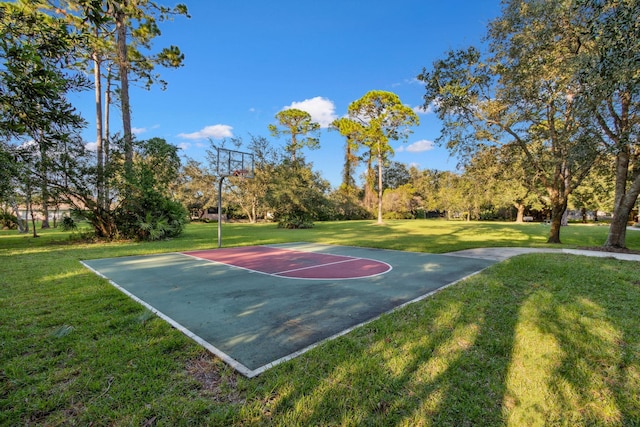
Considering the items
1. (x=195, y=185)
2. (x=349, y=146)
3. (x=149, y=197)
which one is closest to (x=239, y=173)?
(x=149, y=197)

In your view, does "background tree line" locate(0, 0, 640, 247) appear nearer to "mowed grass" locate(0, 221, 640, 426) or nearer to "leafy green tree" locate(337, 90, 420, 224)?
"mowed grass" locate(0, 221, 640, 426)

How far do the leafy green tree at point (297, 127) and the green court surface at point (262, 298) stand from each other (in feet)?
88.6

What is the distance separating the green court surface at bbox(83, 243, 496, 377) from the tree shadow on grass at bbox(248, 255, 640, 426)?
381 mm

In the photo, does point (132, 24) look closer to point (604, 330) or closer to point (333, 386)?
point (333, 386)

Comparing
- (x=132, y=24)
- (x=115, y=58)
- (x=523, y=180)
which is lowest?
(x=523, y=180)

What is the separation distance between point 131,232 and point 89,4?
1287 cm

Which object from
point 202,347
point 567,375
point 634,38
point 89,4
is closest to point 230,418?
point 202,347

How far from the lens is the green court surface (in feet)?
9.93

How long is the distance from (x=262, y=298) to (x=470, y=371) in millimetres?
3013

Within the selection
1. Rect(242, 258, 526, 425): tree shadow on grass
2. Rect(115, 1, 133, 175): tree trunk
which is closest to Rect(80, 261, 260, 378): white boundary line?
Rect(242, 258, 526, 425): tree shadow on grass

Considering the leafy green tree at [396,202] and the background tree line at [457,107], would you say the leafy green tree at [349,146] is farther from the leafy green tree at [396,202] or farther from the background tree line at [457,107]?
the background tree line at [457,107]

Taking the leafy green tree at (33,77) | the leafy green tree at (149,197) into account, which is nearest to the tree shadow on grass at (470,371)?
the leafy green tree at (33,77)

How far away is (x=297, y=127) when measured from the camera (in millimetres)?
33375

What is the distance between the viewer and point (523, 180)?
12133 mm
